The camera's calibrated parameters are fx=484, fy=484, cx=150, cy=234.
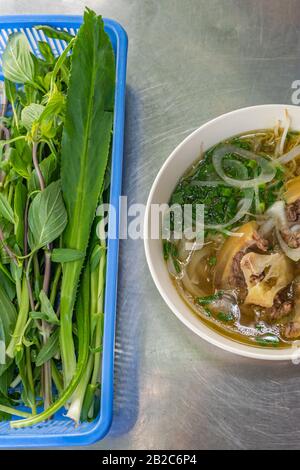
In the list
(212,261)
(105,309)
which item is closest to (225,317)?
(212,261)

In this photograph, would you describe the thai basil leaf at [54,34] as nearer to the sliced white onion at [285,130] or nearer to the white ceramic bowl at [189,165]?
the white ceramic bowl at [189,165]

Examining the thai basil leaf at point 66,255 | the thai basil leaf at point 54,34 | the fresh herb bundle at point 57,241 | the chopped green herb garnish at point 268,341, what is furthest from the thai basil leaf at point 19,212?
the chopped green herb garnish at point 268,341

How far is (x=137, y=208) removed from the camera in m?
1.68

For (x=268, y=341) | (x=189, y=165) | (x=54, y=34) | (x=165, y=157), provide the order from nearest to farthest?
(x=268, y=341) < (x=189, y=165) < (x=54, y=34) < (x=165, y=157)

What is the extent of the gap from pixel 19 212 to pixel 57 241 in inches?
5.9

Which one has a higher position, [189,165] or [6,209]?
[189,165]

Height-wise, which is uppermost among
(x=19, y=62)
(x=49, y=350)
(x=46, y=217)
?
(x=19, y=62)

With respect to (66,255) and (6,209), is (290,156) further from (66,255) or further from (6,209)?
(6,209)

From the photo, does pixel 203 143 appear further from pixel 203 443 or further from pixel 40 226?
pixel 203 443

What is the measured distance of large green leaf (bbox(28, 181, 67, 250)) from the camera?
56.0 inches

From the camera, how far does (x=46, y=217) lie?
4.66 feet

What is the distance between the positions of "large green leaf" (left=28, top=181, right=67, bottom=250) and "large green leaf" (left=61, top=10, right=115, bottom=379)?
4 cm

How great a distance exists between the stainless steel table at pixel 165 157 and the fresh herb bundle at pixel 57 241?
17cm

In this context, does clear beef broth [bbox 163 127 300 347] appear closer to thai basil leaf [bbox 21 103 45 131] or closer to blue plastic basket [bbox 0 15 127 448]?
blue plastic basket [bbox 0 15 127 448]
